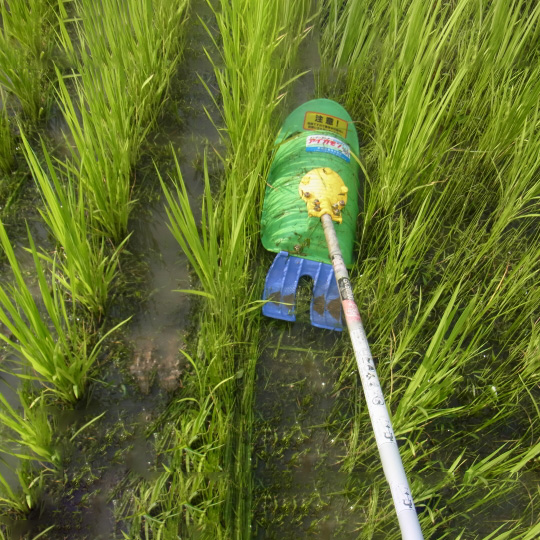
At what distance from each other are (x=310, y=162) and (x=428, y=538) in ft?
4.31

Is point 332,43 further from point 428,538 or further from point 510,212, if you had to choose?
point 428,538

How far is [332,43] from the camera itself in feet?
7.75

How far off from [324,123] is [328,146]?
0.55ft

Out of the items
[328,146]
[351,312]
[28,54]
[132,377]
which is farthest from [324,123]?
[28,54]

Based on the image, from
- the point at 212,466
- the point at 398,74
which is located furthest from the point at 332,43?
the point at 212,466

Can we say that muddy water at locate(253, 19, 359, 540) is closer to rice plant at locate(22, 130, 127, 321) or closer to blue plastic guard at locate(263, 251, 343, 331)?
blue plastic guard at locate(263, 251, 343, 331)

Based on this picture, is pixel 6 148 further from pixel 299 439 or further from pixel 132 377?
pixel 299 439

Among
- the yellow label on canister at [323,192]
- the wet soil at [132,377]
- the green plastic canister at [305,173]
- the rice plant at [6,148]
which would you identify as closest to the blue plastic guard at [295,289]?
the green plastic canister at [305,173]

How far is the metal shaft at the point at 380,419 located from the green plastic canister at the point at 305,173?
0.13m

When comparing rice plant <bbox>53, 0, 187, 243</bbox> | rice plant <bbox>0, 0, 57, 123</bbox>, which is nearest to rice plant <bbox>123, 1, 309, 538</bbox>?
rice plant <bbox>53, 0, 187, 243</bbox>

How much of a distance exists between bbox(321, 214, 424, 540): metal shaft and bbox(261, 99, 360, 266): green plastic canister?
129mm

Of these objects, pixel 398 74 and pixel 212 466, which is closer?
pixel 212 466

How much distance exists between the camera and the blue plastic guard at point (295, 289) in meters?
1.58

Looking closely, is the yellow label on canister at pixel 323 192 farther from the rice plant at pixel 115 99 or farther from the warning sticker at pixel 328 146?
the rice plant at pixel 115 99
